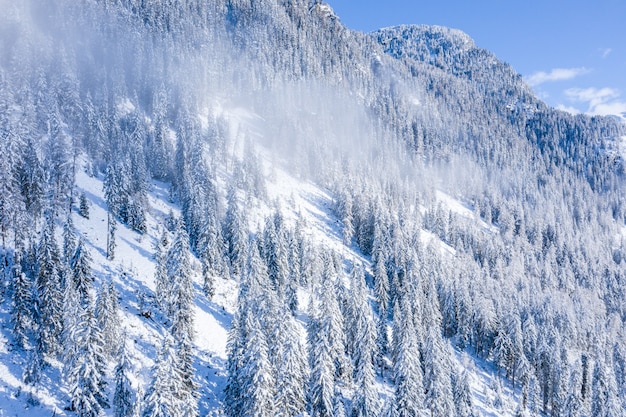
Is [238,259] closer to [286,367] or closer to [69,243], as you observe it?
[69,243]

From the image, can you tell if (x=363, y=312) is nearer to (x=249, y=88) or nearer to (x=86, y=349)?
(x=86, y=349)

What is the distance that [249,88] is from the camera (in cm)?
16262

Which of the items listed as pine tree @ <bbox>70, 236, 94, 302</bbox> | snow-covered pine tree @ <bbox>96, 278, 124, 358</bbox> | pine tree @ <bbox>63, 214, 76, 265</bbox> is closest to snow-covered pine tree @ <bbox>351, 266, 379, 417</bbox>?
snow-covered pine tree @ <bbox>96, 278, 124, 358</bbox>

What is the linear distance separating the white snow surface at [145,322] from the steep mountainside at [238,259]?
0.30 meters

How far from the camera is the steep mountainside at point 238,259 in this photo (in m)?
38.3

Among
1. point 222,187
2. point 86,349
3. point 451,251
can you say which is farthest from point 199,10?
point 86,349

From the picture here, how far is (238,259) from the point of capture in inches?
2756

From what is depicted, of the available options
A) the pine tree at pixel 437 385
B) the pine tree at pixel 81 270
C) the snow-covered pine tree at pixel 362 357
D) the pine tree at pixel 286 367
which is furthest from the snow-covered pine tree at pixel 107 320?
the pine tree at pixel 437 385

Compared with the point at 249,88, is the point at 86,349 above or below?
below

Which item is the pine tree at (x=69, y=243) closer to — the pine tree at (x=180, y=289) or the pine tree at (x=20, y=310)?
the pine tree at (x=20, y=310)

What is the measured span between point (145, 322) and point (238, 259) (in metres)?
23.4

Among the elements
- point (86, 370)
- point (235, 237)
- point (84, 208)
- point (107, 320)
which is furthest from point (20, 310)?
point (235, 237)

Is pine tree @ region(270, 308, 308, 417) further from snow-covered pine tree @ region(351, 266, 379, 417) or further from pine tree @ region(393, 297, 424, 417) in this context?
pine tree @ region(393, 297, 424, 417)

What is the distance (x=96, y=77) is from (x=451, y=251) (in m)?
117
